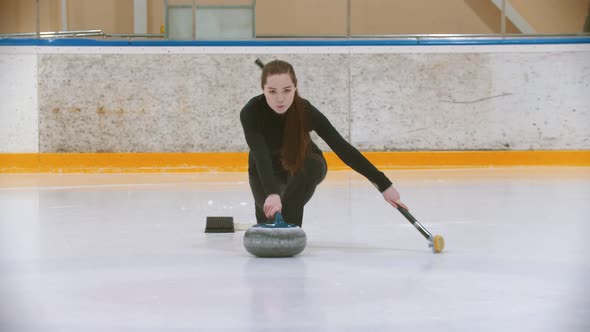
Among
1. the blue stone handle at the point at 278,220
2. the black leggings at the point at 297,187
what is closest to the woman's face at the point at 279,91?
the black leggings at the point at 297,187

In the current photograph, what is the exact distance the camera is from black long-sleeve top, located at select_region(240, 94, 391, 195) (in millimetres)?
3137

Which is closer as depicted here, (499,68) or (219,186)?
(219,186)

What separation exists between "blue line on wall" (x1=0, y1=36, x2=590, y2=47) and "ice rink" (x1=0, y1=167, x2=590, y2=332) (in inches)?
107

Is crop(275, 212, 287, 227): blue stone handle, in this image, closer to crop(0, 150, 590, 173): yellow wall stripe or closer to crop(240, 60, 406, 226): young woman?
crop(240, 60, 406, 226): young woman

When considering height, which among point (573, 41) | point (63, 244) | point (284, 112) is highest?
point (573, 41)

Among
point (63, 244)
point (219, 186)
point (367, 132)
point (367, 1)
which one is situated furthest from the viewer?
point (367, 1)

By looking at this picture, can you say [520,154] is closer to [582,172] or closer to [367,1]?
[582,172]

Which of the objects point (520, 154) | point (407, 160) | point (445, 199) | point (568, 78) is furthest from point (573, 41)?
point (445, 199)

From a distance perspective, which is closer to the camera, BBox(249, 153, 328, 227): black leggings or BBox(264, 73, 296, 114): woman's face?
BBox(264, 73, 296, 114): woman's face

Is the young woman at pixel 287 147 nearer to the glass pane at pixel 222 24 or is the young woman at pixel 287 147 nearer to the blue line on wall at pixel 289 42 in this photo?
the blue line on wall at pixel 289 42

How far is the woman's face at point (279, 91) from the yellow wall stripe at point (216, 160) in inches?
191

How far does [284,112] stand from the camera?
3299mm

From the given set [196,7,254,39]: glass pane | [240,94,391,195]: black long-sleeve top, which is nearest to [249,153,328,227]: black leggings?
[240,94,391,195]: black long-sleeve top

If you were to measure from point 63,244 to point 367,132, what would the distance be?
4941mm
